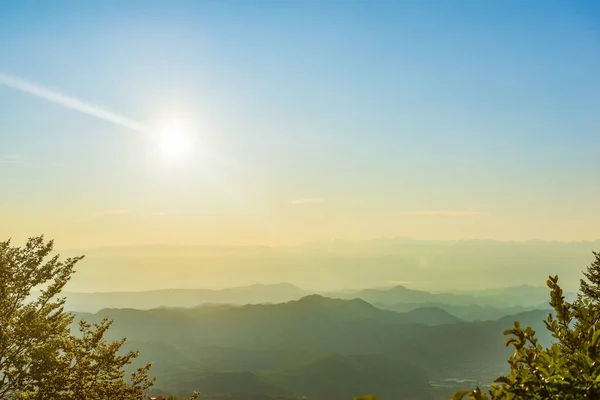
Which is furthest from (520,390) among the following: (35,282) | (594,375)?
(35,282)

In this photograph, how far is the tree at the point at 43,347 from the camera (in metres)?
21.6

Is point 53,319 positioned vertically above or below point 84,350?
above

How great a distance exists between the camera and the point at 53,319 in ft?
81.7

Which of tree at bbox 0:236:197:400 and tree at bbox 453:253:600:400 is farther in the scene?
tree at bbox 0:236:197:400

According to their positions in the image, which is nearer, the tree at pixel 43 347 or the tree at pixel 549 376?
the tree at pixel 549 376

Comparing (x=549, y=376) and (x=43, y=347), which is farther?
(x=43, y=347)

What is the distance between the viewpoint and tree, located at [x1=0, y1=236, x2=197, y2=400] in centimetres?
2162

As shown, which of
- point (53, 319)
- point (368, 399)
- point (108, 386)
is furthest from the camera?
point (53, 319)

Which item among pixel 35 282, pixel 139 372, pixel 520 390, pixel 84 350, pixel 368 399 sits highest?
pixel 35 282

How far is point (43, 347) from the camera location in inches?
844

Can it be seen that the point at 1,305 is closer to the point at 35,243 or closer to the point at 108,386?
the point at 35,243

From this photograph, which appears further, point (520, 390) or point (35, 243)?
point (35, 243)

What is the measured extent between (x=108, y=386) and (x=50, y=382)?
10.1 ft

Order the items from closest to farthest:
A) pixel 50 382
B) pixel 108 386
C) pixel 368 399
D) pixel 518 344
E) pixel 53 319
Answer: pixel 368 399 < pixel 518 344 < pixel 50 382 < pixel 108 386 < pixel 53 319
